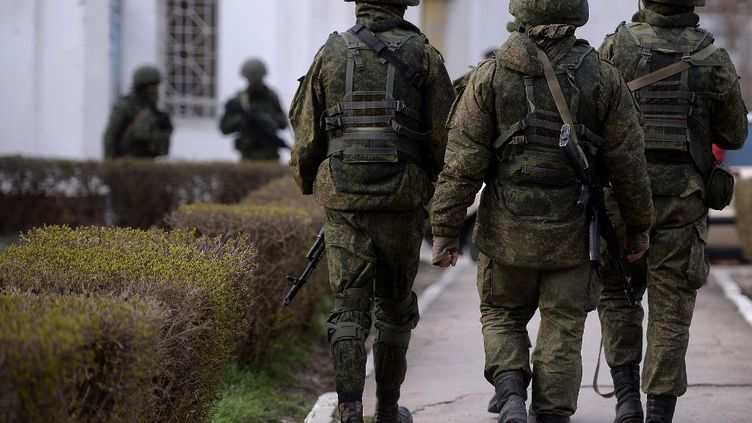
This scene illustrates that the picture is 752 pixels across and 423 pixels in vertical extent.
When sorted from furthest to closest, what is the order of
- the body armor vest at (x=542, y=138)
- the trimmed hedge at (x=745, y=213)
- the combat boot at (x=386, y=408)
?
the trimmed hedge at (x=745, y=213)
the combat boot at (x=386, y=408)
the body armor vest at (x=542, y=138)

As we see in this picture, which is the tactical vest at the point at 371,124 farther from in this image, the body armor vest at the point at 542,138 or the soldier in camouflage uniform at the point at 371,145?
the body armor vest at the point at 542,138

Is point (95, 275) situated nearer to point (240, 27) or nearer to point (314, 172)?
point (314, 172)

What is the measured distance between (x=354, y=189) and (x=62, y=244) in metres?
1.22

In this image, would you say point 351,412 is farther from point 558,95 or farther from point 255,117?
point 255,117

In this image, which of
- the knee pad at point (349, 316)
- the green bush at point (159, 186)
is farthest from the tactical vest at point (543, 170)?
the green bush at point (159, 186)

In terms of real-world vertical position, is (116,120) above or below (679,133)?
below

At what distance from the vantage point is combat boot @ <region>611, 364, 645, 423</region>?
241 inches

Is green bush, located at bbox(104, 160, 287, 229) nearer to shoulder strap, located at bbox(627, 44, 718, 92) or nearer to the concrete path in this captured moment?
the concrete path

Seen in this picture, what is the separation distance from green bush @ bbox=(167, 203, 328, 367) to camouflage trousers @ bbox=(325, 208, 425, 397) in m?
1.18

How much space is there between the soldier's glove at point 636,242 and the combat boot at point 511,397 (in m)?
0.73

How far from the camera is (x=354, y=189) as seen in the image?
5812 millimetres

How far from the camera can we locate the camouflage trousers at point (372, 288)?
5.66 m

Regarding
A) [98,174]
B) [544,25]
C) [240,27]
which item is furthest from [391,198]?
[240,27]

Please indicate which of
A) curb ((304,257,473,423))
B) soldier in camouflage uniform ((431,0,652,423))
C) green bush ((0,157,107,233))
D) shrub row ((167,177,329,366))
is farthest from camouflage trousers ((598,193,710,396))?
green bush ((0,157,107,233))
